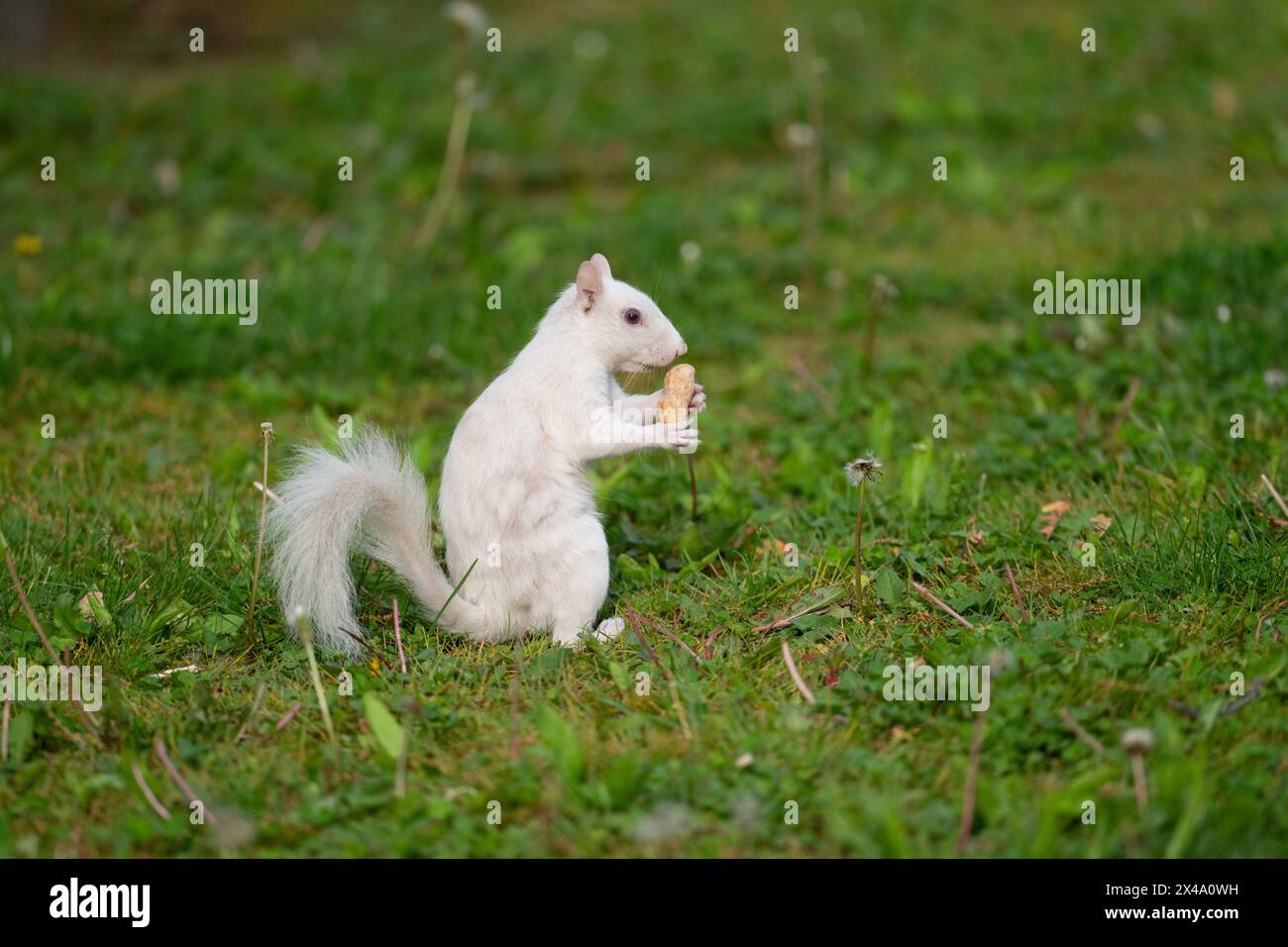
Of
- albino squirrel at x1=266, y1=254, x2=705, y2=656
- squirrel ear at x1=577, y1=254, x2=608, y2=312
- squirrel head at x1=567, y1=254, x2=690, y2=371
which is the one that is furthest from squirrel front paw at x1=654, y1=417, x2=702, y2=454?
squirrel ear at x1=577, y1=254, x2=608, y2=312

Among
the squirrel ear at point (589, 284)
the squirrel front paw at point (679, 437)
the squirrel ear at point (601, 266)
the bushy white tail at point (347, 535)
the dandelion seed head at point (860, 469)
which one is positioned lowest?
the bushy white tail at point (347, 535)

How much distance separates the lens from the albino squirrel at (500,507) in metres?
3.14

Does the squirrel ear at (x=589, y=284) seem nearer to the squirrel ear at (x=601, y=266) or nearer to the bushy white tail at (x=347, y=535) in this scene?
the squirrel ear at (x=601, y=266)

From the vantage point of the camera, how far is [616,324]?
339 cm

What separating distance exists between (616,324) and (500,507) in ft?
1.83

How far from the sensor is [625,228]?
249 inches

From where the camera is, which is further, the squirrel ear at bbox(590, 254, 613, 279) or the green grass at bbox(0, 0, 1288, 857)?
the squirrel ear at bbox(590, 254, 613, 279)

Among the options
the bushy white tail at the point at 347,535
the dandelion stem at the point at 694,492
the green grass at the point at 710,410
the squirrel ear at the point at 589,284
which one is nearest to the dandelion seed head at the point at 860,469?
the green grass at the point at 710,410

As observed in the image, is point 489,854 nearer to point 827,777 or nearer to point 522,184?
point 827,777

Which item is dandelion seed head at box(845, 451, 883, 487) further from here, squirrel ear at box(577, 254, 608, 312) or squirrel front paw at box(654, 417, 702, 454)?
squirrel ear at box(577, 254, 608, 312)

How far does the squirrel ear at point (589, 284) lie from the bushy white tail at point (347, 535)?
1.93 feet

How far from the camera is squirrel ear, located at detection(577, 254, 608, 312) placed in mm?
3367

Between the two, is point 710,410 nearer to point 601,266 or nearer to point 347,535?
point 601,266
